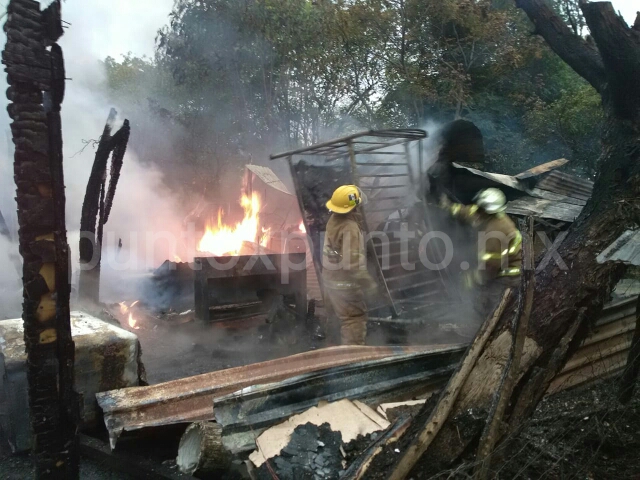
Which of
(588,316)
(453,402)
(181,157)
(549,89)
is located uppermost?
(549,89)

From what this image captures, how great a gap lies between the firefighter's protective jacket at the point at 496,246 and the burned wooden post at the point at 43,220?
5.35 m

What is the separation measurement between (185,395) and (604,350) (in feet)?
14.9

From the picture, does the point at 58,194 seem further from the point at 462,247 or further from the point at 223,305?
the point at 462,247

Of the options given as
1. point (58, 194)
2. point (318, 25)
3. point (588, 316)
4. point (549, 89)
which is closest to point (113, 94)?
point (318, 25)

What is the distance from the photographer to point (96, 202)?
6016 millimetres

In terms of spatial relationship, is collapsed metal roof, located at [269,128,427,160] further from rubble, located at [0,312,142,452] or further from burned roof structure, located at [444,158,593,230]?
rubble, located at [0,312,142,452]

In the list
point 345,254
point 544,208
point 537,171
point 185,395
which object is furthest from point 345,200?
point 537,171

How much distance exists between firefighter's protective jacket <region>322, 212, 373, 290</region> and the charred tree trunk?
303cm

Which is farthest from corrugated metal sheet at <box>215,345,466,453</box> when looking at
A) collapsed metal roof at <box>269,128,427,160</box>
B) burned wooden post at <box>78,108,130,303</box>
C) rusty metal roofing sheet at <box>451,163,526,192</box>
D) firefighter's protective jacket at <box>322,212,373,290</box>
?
rusty metal roofing sheet at <box>451,163,526,192</box>

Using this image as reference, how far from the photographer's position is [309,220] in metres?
7.48

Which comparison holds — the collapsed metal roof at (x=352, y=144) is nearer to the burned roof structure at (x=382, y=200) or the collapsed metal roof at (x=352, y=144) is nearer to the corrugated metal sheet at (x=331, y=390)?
the burned roof structure at (x=382, y=200)

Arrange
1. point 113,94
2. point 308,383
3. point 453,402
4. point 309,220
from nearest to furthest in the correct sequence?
point 453,402
point 308,383
point 309,220
point 113,94

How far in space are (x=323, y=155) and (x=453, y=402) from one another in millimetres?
5657

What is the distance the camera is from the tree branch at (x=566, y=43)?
443 cm
